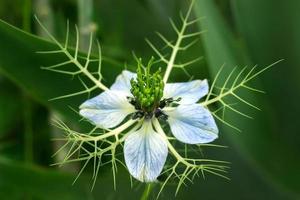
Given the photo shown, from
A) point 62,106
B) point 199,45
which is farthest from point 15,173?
point 199,45

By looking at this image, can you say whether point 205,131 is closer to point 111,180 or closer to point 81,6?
point 111,180

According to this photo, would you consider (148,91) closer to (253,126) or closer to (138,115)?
(138,115)

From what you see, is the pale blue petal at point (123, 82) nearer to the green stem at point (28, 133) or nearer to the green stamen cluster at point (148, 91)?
the green stamen cluster at point (148, 91)

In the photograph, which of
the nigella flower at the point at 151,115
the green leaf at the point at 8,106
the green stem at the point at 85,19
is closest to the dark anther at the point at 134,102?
the nigella flower at the point at 151,115

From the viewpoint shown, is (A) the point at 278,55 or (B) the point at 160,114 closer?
(B) the point at 160,114

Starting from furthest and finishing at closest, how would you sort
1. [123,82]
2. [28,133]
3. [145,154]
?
[28,133], [123,82], [145,154]

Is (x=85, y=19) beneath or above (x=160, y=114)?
above

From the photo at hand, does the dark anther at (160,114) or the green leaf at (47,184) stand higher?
the dark anther at (160,114)

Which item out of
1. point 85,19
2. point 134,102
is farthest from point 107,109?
point 85,19
